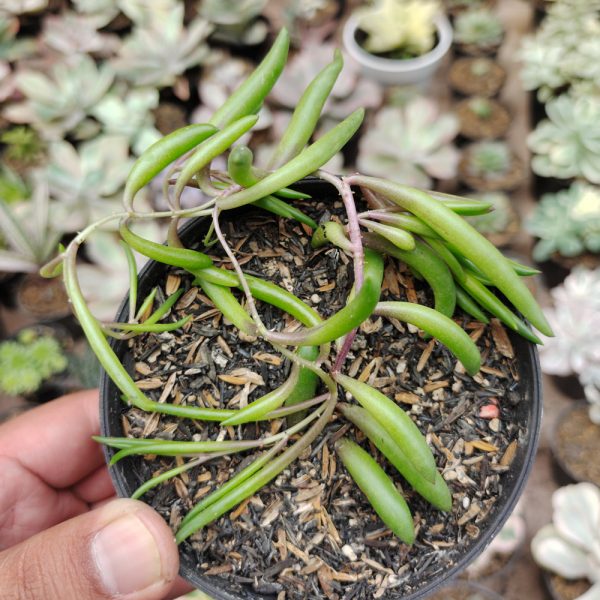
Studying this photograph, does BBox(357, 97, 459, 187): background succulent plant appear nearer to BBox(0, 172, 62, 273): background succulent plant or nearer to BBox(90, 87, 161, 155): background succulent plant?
BBox(90, 87, 161, 155): background succulent plant

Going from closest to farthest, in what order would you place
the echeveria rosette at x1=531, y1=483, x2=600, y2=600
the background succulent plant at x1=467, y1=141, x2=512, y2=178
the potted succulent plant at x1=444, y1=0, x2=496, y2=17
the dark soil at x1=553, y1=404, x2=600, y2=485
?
the echeveria rosette at x1=531, y1=483, x2=600, y2=600, the dark soil at x1=553, y1=404, x2=600, y2=485, the background succulent plant at x1=467, y1=141, x2=512, y2=178, the potted succulent plant at x1=444, y1=0, x2=496, y2=17

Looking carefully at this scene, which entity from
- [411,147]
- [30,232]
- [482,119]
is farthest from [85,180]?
[482,119]

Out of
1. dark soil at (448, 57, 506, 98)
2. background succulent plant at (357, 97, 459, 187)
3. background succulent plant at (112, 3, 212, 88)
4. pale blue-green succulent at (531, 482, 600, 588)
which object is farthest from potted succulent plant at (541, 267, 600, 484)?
background succulent plant at (112, 3, 212, 88)

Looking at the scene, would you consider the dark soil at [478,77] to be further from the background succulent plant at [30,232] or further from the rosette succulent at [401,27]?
the background succulent plant at [30,232]

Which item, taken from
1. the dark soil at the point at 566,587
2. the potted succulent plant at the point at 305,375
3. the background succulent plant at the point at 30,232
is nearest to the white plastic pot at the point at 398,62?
the background succulent plant at the point at 30,232

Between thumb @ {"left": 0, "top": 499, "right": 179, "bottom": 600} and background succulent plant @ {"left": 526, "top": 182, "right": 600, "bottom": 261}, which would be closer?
thumb @ {"left": 0, "top": 499, "right": 179, "bottom": 600}

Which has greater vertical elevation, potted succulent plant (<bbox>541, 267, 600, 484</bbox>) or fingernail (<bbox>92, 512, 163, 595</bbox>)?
fingernail (<bbox>92, 512, 163, 595</bbox>)
